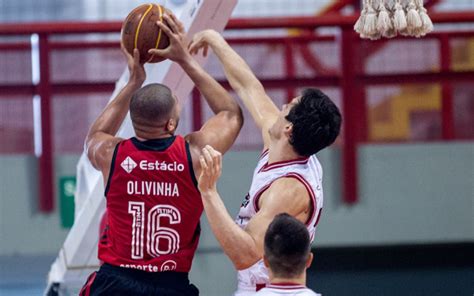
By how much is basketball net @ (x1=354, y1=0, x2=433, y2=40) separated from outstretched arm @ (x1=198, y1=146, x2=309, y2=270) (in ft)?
2.60

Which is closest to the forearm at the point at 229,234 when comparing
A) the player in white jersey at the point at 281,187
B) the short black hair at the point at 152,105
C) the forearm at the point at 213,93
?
the player in white jersey at the point at 281,187

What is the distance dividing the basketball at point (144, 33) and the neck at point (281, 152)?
753mm

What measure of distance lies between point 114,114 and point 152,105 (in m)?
0.46

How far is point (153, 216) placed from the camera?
4.33 m

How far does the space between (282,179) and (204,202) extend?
457 mm

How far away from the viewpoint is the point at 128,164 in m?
4.34

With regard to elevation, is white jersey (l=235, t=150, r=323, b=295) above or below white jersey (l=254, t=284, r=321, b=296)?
above

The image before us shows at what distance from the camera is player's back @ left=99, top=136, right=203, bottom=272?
4.32 m

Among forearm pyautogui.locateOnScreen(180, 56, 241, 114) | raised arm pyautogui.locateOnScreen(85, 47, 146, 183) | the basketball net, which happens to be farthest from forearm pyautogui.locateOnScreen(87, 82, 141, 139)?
the basketball net

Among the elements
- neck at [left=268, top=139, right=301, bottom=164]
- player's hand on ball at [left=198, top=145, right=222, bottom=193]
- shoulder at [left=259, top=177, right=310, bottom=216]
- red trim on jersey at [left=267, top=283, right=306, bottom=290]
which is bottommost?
red trim on jersey at [left=267, top=283, right=306, bottom=290]

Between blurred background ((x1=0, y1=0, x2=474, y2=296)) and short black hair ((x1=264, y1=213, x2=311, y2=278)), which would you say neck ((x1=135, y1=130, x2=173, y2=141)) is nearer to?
short black hair ((x1=264, y1=213, x2=311, y2=278))

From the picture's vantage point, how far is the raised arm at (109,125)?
4.48 m

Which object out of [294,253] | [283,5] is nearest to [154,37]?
[294,253]

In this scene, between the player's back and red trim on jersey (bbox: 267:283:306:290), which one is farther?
the player's back
